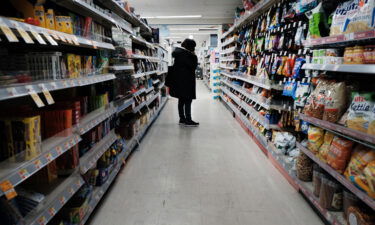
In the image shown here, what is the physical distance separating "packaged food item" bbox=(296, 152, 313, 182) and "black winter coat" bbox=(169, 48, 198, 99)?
10.5ft

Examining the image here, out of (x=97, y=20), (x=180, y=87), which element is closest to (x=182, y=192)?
(x=97, y=20)

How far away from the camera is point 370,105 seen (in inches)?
65.7

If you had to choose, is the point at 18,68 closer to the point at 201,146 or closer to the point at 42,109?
the point at 42,109

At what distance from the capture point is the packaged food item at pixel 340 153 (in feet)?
6.15

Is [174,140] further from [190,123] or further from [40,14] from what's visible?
[40,14]

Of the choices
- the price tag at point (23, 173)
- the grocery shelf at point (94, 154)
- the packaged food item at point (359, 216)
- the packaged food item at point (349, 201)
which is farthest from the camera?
the grocery shelf at point (94, 154)

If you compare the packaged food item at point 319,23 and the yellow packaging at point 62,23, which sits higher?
the packaged food item at point 319,23

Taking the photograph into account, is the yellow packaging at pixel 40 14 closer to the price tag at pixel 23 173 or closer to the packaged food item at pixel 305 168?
the price tag at pixel 23 173

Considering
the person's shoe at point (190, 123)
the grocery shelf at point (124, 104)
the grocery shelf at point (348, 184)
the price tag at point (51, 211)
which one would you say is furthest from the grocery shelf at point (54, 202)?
the person's shoe at point (190, 123)

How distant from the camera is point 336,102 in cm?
198

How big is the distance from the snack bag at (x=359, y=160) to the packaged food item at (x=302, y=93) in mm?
938

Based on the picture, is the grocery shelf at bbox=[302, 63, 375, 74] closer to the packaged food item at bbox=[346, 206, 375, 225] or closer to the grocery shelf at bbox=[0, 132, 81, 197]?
the packaged food item at bbox=[346, 206, 375, 225]

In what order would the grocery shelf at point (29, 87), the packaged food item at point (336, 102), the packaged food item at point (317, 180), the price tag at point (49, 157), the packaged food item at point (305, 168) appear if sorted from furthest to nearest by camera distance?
the packaged food item at point (305, 168) < the packaged food item at point (317, 180) < the packaged food item at point (336, 102) < the price tag at point (49, 157) < the grocery shelf at point (29, 87)

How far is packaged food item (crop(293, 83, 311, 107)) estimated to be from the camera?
8.79 feet
